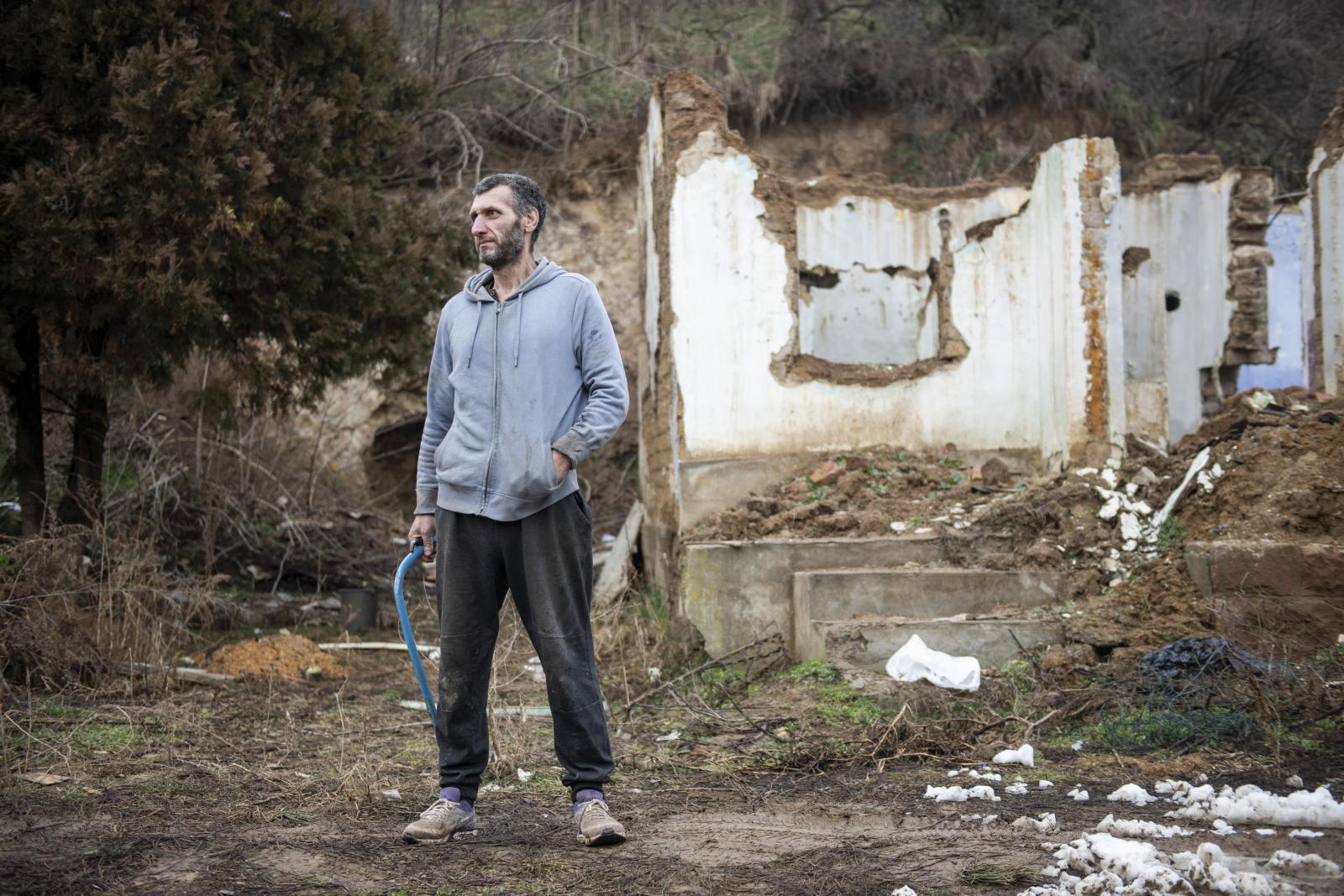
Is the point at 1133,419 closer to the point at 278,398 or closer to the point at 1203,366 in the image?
the point at 1203,366

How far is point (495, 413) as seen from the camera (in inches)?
143

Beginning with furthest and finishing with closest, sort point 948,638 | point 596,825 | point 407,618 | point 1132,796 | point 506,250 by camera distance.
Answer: point 948,638 < point 1132,796 < point 407,618 < point 506,250 < point 596,825

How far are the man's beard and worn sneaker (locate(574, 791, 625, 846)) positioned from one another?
5.66 ft

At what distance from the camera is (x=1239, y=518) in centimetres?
689

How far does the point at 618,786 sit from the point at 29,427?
19.6 feet

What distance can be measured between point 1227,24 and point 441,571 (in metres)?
18.1

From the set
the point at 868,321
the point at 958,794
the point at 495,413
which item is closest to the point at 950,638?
the point at 958,794

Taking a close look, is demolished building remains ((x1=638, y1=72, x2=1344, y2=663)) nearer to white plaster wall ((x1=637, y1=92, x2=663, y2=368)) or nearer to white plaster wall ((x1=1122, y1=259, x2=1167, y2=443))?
white plaster wall ((x1=637, y1=92, x2=663, y2=368))

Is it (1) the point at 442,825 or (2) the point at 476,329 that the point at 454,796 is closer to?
(1) the point at 442,825

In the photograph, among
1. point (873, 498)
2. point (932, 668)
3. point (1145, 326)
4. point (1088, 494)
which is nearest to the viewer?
point (932, 668)

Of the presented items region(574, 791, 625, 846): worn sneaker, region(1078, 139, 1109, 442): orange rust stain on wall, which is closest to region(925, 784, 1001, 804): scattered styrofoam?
region(574, 791, 625, 846): worn sneaker

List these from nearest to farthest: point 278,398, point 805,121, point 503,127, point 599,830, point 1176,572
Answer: point 599,830 < point 1176,572 < point 278,398 < point 503,127 < point 805,121

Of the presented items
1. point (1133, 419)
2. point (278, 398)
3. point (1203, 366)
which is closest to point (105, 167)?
point (278, 398)

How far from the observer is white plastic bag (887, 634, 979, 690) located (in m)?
6.13
